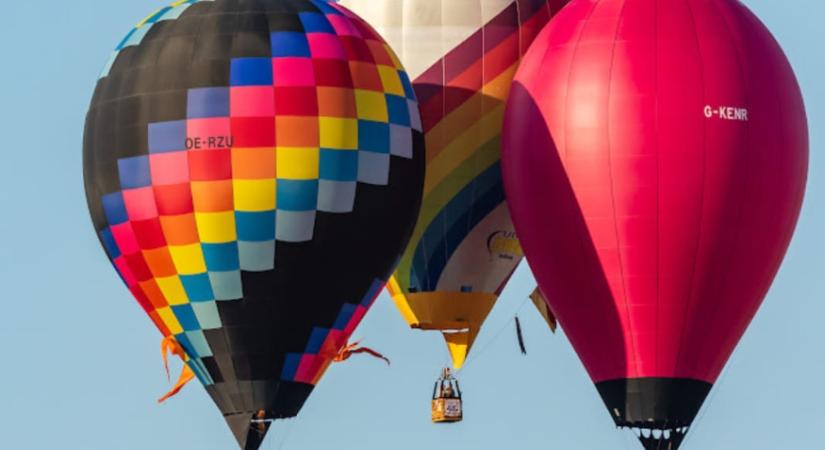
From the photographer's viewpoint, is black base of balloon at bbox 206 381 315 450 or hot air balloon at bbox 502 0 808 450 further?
hot air balloon at bbox 502 0 808 450

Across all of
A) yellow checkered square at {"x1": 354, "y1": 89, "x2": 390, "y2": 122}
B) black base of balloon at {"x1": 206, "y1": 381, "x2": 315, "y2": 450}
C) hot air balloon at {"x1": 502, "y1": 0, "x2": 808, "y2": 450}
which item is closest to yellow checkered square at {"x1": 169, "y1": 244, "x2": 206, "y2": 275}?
black base of balloon at {"x1": 206, "y1": 381, "x2": 315, "y2": 450}

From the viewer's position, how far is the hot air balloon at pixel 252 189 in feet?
196

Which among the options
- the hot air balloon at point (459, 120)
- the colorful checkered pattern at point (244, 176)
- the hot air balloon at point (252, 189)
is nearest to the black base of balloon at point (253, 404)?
the hot air balloon at point (252, 189)

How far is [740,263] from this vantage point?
61.2 m

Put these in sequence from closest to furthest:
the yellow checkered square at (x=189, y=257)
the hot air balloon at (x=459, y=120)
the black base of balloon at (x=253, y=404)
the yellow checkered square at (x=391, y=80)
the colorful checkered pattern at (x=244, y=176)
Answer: the colorful checkered pattern at (x=244, y=176) < the yellow checkered square at (x=189, y=257) < the black base of balloon at (x=253, y=404) < the yellow checkered square at (x=391, y=80) < the hot air balloon at (x=459, y=120)

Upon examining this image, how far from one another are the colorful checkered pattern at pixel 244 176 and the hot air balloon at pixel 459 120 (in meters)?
3.08

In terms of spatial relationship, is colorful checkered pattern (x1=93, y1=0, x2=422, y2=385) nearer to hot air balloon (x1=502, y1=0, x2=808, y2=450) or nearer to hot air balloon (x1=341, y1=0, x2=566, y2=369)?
hot air balloon (x1=502, y1=0, x2=808, y2=450)

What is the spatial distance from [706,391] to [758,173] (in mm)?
2899

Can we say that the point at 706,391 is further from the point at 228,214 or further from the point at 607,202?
the point at 228,214

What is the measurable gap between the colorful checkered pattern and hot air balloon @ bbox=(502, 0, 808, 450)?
255cm

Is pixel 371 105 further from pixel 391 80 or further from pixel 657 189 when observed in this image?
pixel 657 189

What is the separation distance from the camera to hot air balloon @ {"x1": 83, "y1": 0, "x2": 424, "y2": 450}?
5972cm

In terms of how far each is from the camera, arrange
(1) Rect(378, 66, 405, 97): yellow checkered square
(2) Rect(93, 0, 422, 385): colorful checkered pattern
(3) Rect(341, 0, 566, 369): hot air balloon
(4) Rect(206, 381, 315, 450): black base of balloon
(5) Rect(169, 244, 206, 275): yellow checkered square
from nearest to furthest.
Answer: (2) Rect(93, 0, 422, 385): colorful checkered pattern < (5) Rect(169, 244, 206, 275): yellow checkered square < (4) Rect(206, 381, 315, 450): black base of balloon < (1) Rect(378, 66, 405, 97): yellow checkered square < (3) Rect(341, 0, 566, 369): hot air balloon

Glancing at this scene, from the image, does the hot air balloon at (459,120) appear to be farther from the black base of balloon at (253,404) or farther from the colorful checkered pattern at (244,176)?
the black base of balloon at (253,404)
